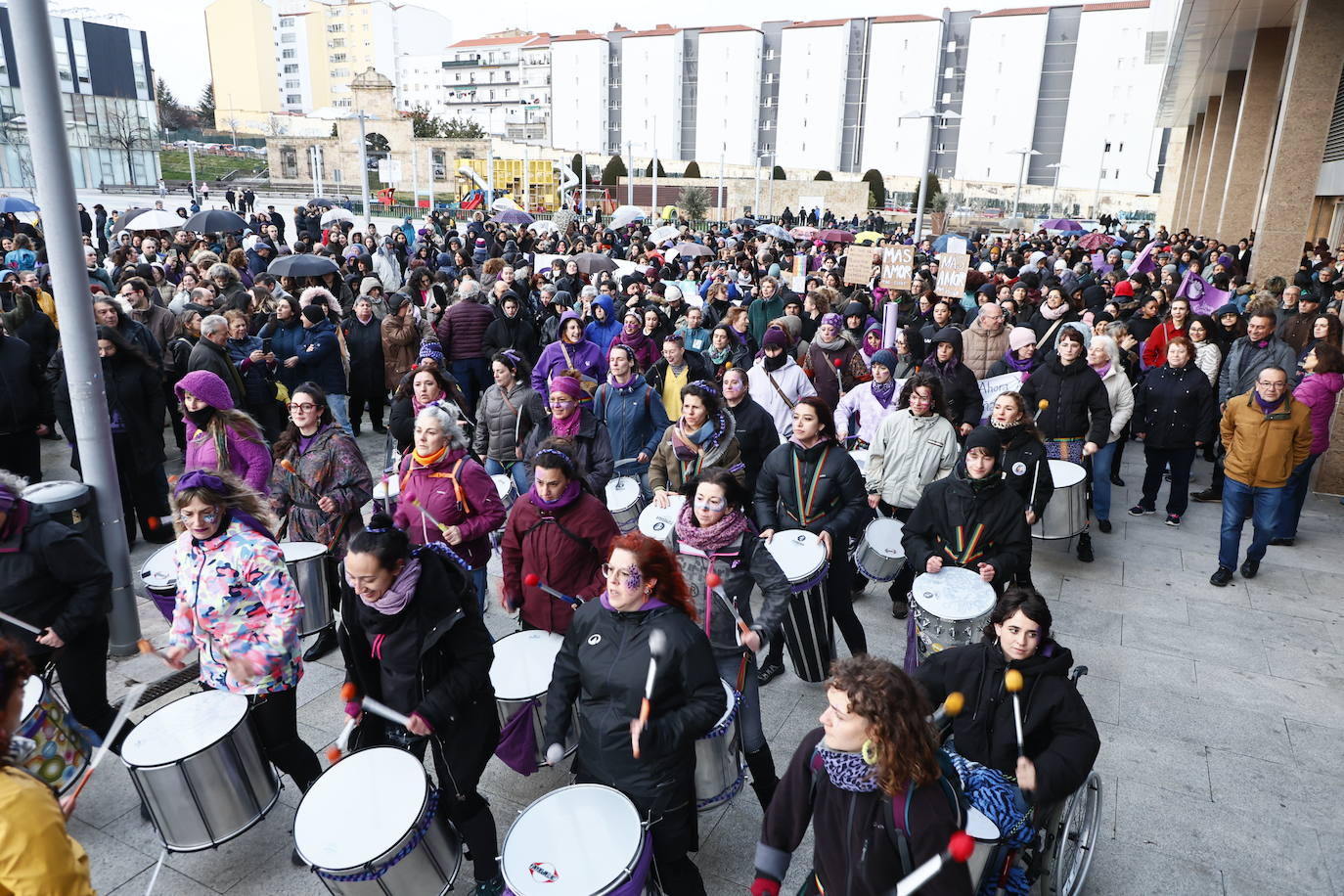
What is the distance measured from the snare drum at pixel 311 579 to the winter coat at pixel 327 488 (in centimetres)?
11

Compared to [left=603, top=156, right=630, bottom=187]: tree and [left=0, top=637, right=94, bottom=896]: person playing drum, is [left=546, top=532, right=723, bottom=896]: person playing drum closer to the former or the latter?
[left=0, top=637, right=94, bottom=896]: person playing drum

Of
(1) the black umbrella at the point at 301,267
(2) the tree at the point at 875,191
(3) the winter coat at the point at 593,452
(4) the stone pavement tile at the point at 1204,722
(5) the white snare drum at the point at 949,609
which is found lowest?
(4) the stone pavement tile at the point at 1204,722

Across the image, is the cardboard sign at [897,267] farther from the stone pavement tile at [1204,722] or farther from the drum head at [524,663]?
the drum head at [524,663]

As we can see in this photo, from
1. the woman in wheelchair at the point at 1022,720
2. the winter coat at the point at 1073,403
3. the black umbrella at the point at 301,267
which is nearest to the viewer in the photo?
the woman in wheelchair at the point at 1022,720

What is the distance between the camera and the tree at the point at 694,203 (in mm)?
42469

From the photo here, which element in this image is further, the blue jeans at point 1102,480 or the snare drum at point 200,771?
the blue jeans at point 1102,480

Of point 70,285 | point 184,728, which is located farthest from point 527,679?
point 70,285

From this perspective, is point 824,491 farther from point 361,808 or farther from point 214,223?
point 214,223

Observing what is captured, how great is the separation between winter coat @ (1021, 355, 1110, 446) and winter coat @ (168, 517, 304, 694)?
19.7ft

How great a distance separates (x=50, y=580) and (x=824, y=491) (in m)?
3.93

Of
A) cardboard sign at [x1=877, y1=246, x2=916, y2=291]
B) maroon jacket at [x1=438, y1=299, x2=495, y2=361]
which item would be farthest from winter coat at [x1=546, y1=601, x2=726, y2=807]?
cardboard sign at [x1=877, y1=246, x2=916, y2=291]

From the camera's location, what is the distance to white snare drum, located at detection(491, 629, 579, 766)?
12.6 ft

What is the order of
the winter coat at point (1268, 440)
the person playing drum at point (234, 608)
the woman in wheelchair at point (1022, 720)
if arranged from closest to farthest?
the woman in wheelchair at point (1022, 720), the person playing drum at point (234, 608), the winter coat at point (1268, 440)

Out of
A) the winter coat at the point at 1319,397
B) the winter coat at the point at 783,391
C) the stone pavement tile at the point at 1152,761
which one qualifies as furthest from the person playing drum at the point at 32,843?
the winter coat at the point at 1319,397
